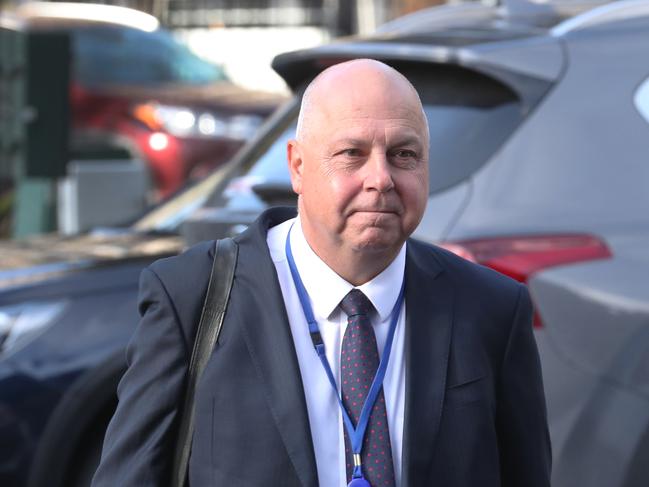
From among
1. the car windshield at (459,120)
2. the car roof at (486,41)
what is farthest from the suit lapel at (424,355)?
the car roof at (486,41)

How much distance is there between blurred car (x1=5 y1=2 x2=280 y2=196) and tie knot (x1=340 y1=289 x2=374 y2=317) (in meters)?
9.70

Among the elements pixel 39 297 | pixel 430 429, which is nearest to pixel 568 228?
pixel 430 429

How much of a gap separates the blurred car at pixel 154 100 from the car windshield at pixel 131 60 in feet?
0.03

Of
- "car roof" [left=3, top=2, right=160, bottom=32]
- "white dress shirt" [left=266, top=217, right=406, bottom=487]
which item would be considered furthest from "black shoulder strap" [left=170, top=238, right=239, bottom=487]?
"car roof" [left=3, top=2, right=160, bottom=32]

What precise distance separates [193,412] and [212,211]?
6.75ft

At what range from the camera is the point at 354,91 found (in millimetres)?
2225

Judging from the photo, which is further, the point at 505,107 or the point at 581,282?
the point at 505,107

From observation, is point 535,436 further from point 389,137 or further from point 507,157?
point 507,157

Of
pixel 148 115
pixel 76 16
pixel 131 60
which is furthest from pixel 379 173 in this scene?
pixel 76 16

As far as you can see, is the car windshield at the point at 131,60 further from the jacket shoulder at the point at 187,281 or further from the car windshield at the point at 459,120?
the jacket shoulder at the point at 187,281

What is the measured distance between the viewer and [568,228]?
11.8ft

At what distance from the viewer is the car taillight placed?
3.51 m

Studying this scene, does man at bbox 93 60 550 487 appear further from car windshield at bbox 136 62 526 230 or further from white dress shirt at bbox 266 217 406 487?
car windshield at bbox 136 62 526 230

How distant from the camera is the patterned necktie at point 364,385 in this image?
219 centimetres
